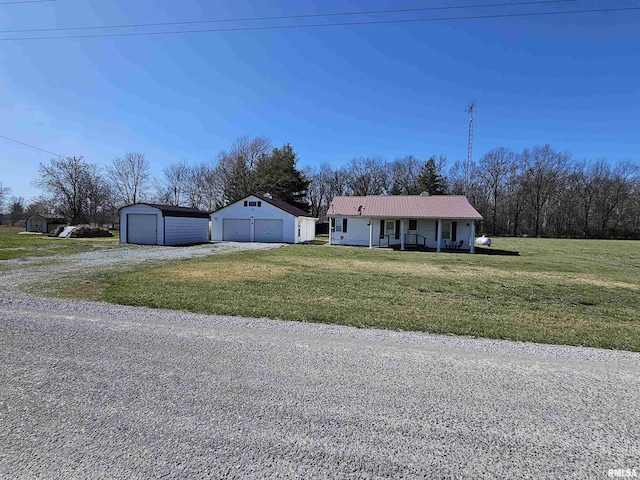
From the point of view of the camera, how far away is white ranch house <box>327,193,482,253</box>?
2155 centimetres

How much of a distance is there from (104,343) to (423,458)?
358cm

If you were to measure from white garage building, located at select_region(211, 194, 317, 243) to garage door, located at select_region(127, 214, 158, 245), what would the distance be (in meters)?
5.53

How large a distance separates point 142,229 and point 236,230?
688 centimetres

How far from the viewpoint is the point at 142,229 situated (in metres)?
21.9

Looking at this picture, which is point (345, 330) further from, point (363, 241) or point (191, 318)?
point (363, 241)

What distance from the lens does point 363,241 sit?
23703 mm

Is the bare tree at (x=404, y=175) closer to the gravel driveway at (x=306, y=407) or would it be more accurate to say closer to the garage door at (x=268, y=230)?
the garage door at (x=268, y=230)

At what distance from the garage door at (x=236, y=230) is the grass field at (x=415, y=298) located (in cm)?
1591

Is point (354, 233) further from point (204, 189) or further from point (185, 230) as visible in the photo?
point (204, 189)

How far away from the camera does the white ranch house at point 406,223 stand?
21.5 metres

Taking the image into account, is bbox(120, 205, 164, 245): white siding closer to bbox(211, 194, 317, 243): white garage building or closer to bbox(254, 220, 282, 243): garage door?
bbox(211, 194, 317, 243): white garage building

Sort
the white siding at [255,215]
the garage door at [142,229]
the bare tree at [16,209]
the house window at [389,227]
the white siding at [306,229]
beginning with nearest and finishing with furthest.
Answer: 1. the garage door at [142,229]
2. the house window at [389,227]
3. the white siding at [255,215]
4. the white siding at [306,229]
5. the bare tree at [16,209]

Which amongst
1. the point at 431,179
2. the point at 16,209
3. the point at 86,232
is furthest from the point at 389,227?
the point at 16,209

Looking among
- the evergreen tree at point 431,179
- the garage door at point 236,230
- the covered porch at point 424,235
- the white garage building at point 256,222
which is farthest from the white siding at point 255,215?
the evergreen tree at point 431,179
